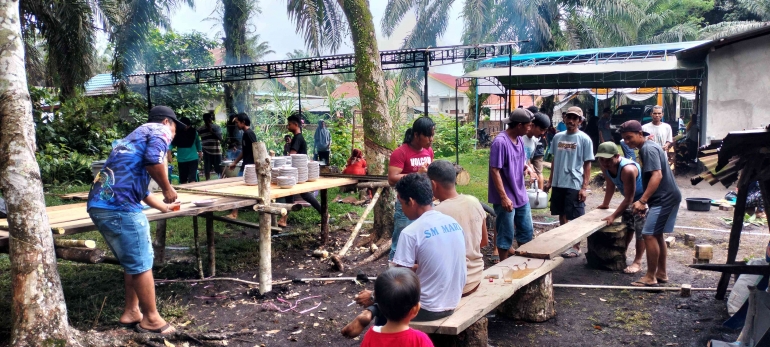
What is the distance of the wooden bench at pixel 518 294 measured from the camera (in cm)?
379

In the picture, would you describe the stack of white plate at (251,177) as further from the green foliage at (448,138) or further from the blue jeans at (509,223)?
the green foliage at (448,138)

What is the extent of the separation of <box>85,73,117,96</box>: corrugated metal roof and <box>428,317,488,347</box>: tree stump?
21.5 m

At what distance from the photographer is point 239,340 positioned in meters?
4.84

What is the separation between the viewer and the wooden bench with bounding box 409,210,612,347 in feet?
12.4

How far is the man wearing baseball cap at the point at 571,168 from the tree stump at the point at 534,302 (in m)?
2.35

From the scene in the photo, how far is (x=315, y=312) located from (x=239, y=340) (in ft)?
3.00

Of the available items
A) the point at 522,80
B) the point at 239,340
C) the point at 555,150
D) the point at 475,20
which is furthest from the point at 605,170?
the point at 475,20

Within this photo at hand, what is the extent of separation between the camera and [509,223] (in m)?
6.10

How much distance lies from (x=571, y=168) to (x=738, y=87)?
6519 millimetres

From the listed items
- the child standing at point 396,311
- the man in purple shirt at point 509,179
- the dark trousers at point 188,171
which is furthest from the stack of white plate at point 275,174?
the dark trousers at point 188,171

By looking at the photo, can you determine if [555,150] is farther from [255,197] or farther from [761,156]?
[255,197]

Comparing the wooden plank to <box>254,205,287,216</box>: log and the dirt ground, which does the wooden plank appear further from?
<box>254,205,287,216</box>: log

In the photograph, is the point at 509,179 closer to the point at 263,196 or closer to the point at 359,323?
the point at 263,196

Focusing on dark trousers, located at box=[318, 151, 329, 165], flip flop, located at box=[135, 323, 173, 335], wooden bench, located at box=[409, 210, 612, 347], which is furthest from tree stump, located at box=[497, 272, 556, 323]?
dark trousers, located at box=[318, 151, 329, 165]
